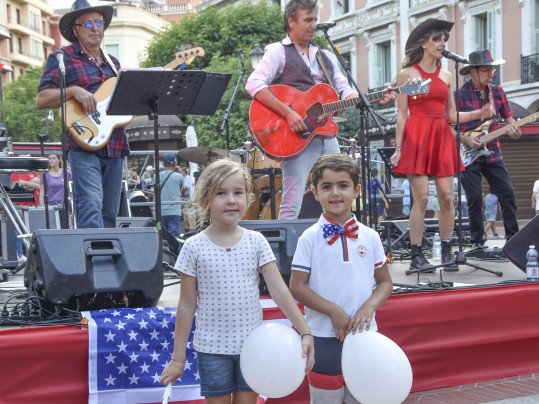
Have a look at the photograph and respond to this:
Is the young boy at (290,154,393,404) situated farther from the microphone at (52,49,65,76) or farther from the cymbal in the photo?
the cymbal

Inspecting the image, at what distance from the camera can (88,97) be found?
4246 millimetres

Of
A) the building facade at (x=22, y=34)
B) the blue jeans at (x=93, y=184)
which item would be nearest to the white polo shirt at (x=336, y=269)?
the blue jeans at (x=93, y=184)

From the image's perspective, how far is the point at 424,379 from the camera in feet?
12.3

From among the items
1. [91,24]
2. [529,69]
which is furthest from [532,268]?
[529,69]

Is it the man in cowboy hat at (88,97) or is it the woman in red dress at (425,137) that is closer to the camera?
the man in cowboy hat at (88,97)

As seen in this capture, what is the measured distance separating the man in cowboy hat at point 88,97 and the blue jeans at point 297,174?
1164mm

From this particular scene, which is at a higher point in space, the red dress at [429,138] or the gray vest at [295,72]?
the gray vest at [295,72]

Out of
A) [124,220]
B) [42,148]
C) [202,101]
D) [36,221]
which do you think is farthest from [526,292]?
[36,221]

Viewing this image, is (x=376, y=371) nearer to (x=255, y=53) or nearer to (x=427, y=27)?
(x=427, y=27)

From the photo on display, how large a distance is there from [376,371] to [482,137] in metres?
4.02

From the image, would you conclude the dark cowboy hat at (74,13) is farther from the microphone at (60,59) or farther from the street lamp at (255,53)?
the street lamp at (255,53)

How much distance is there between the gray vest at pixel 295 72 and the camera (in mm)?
4785

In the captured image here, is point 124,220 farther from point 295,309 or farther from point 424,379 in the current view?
point 295,309

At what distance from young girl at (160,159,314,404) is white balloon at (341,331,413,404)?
0.25m
